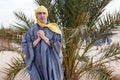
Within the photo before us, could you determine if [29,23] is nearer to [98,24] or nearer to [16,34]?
[16,34]

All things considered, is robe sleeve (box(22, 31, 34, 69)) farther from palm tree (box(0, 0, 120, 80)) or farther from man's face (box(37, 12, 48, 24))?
palm tree (box(0, 0, 120, 80))

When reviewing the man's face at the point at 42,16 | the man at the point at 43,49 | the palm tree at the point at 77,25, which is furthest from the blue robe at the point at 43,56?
the palm tree at the point at 77,25

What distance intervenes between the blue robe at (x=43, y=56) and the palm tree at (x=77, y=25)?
4.55ft

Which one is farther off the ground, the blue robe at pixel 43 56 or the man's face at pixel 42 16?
the man's face at pixel 42 16

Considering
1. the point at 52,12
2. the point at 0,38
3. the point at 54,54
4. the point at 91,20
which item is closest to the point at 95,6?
the point at 91,20

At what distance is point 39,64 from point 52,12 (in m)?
2.55

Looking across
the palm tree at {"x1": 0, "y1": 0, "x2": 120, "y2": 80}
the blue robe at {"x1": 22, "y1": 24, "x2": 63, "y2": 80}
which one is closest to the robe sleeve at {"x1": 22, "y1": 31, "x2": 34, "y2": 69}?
the blue robe at {"x1": 22, "y1": 24, "x2": 63, "y2": 80}

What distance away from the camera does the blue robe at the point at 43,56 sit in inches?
221

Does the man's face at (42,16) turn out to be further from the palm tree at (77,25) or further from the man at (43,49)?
the palm tree at (77,25)

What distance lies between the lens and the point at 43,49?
5566mm

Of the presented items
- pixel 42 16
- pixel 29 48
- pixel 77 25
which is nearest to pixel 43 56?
pixel 29 48

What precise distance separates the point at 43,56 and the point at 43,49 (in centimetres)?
12

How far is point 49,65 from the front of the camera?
570cm

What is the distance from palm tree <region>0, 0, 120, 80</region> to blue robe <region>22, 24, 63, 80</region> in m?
1.39
